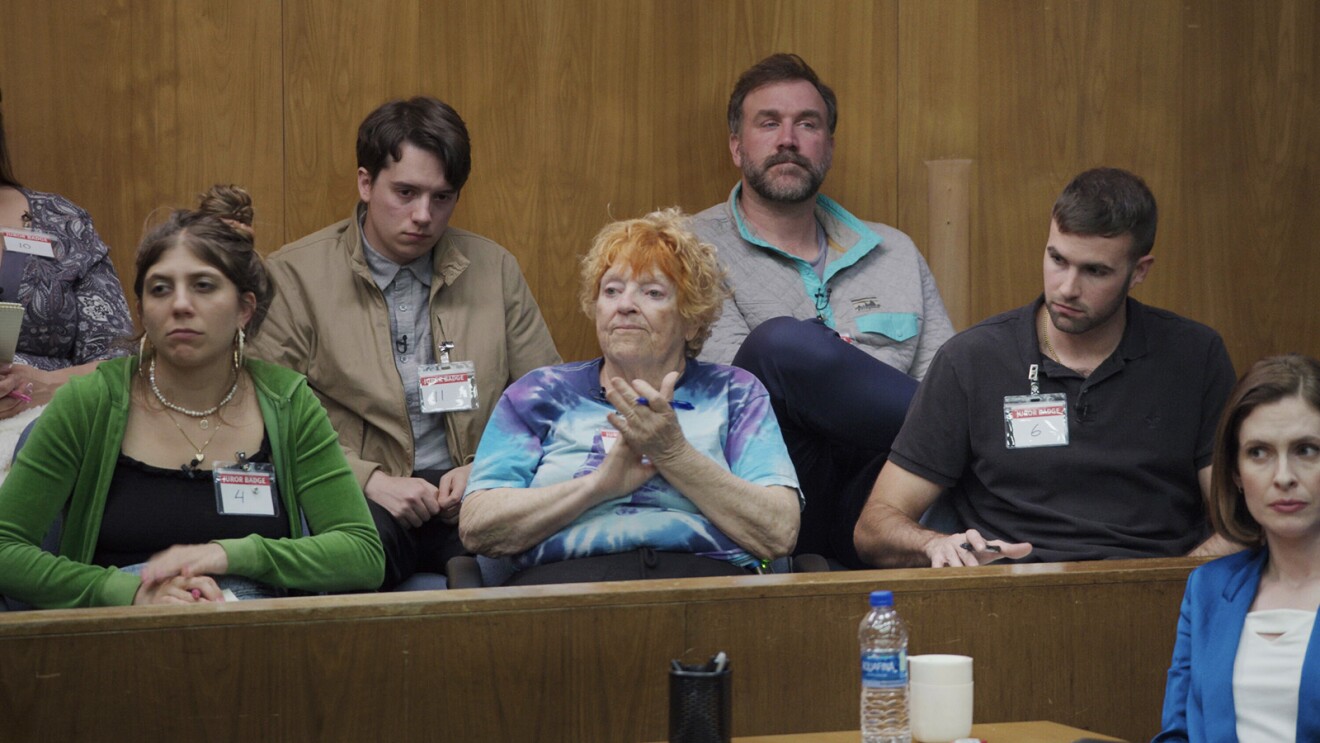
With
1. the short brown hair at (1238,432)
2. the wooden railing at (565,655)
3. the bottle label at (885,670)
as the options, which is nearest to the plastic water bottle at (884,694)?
the bottle label at (885,670)

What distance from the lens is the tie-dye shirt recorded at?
2629mm

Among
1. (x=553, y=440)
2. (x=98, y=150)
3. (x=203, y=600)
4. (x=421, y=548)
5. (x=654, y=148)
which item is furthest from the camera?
(x=654, y=148)

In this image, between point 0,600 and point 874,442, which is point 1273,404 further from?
A: point 0,600

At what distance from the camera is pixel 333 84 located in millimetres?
3977

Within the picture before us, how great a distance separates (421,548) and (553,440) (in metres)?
0.59

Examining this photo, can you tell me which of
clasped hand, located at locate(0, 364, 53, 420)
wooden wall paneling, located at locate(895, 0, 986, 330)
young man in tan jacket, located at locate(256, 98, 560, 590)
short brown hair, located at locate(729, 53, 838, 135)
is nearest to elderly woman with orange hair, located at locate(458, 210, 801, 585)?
young man in tan jacket, located at locate(256, 98, 560, 590)

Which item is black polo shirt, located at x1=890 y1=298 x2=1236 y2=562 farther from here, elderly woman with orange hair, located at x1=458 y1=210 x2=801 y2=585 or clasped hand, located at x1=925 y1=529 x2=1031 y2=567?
elderly woman with orange hair, located at x1=458 y1=210 x2=801 y2=585

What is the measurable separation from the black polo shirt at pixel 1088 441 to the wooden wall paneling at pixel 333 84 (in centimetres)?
189

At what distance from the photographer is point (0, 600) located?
7.70 ft

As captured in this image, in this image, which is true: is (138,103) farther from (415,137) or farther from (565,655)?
(565,655)

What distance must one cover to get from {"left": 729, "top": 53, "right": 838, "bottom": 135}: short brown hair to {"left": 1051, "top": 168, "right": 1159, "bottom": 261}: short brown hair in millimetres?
1170

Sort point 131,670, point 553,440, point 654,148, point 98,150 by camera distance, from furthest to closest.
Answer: point 654,148 < point 98,150 < point 553,440 < point 131,670

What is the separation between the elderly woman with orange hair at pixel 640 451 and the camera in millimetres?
2564

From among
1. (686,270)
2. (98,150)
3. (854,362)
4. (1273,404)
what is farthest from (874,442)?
(98,150)
